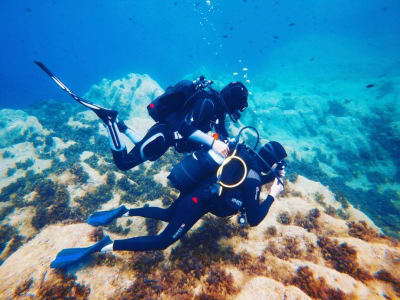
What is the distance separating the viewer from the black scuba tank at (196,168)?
13.4 ft

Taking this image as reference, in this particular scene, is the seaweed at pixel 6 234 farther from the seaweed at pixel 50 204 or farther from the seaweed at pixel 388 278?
the seaweed at pixel 388 278

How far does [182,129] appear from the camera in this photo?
4.71 meters

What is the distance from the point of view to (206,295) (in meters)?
3.50

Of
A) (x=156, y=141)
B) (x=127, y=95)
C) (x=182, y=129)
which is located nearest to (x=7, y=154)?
(x=127, y=95)

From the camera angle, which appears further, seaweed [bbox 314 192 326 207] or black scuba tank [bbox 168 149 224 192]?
seaweed [bbox 314 192 326 207]

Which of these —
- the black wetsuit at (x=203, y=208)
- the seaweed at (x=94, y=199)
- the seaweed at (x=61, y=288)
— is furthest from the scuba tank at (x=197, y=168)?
the seaweed at (x=94, y=199)

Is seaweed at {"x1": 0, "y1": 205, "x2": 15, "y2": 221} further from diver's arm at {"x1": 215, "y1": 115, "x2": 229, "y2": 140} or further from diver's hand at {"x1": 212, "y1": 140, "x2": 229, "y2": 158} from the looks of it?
diver's hand at {"x1": 212, "y1": 140, "x2": 229, "y2": 158}

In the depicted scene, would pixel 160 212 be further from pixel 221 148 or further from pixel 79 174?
pixel 79 174

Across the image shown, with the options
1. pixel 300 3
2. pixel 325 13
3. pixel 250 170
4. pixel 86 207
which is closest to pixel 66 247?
pixel 86 207

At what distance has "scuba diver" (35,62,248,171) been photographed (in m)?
4.79

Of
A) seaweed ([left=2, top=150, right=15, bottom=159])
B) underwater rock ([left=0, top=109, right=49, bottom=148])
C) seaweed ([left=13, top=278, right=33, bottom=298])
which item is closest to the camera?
seaweed ([left=13, top=278, right=33, bottom=298])

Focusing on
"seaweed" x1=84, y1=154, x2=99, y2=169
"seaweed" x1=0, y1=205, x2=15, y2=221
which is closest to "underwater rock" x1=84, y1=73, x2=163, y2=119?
"seaweed" x1=84, y1=154, x2=99, y2=169

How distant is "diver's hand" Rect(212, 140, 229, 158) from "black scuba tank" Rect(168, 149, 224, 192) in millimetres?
84

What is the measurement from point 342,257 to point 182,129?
473cm
